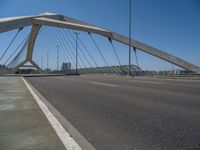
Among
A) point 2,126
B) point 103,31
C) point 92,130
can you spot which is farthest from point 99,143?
point 103,31

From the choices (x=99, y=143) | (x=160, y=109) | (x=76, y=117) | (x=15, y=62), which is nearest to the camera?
(x=99, y=143)

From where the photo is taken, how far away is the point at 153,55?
48281 mm

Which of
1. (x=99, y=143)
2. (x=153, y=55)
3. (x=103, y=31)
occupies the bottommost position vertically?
(x=99, y=143)

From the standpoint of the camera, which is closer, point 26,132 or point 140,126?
point 26,132

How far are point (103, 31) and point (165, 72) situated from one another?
18.0 metres

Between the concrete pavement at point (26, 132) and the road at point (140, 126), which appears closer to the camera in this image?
the concrete pavement at point (26, 132)

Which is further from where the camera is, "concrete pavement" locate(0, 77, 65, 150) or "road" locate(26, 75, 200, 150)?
"road" locate(26, 75, 200, 150)

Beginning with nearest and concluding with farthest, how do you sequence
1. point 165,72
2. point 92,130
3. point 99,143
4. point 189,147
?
point 189,147 → point 99,143 → point 92,130 → point 165,72

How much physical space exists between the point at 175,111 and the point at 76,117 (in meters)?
2.61

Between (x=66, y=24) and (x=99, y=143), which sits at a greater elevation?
(x=66, y=24)

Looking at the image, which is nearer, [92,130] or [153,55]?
[92,130]

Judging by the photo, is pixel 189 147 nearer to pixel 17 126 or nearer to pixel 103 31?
pixel 17 126

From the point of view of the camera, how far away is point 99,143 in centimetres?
420

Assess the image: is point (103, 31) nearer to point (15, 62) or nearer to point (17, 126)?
point (15, 62)
